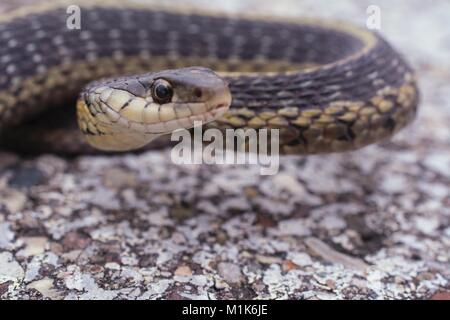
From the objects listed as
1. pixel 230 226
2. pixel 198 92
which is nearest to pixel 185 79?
pixel 198 92

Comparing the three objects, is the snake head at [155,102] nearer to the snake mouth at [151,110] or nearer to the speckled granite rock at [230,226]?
the snake mouth at [151,110]

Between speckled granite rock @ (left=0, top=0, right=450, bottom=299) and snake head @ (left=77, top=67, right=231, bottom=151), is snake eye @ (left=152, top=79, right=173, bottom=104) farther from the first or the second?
speckled granite rock @ (left=0, top=0, right=450, bottom=299)

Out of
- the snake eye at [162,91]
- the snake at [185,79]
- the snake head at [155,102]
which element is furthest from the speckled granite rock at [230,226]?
the snake eye at [162,91]

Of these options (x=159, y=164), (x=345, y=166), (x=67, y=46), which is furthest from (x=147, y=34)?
(x=345, y=166)

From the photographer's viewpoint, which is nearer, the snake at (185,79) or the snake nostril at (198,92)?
the snake nostril at (198,92)

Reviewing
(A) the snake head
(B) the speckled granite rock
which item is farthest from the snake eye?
(B) the speckled granite rock

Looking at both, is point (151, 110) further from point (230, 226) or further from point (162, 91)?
point (230, 226)
